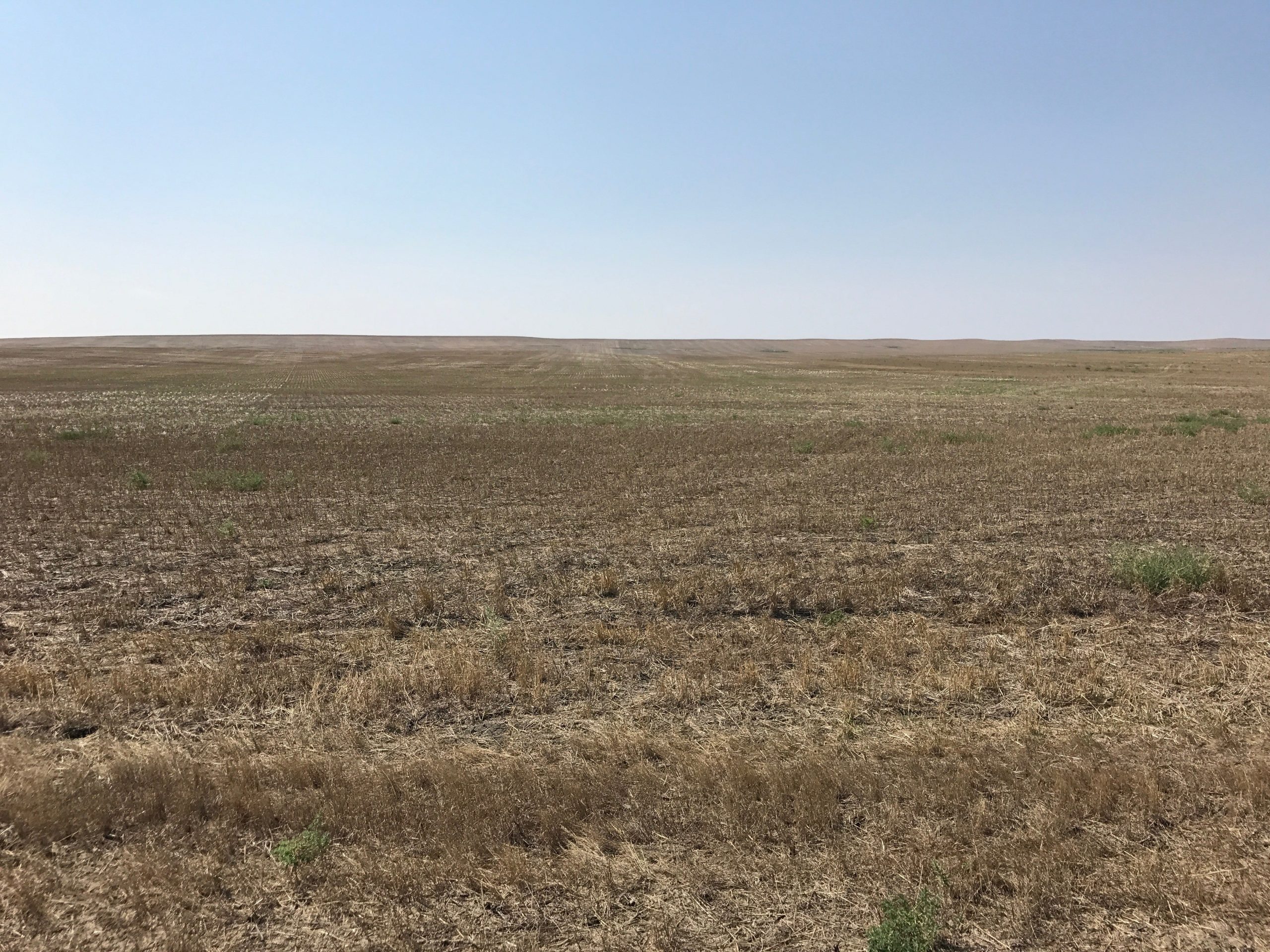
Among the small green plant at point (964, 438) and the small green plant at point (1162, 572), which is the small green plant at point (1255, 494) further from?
the small green plant at point (964, 438)

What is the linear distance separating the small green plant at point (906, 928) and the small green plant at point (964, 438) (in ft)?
78.2

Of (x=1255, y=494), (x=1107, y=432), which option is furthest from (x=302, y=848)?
(x=1107, y=432)

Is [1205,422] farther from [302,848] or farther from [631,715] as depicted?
[302,848]

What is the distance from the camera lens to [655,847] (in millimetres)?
4781

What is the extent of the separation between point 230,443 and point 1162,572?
2571 centimetres

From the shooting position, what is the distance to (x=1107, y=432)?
2864cm

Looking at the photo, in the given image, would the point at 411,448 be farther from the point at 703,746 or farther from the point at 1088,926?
the point at 1088,926

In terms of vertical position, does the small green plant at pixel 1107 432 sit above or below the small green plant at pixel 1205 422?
below

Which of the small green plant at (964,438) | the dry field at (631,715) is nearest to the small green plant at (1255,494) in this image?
the dry field at (631,715)

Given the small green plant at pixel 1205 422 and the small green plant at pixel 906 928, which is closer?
the small green plant at pixel 906 928

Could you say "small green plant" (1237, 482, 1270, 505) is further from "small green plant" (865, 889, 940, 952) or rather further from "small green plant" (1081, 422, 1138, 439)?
"small green plant" (865, 889, 940, 952)

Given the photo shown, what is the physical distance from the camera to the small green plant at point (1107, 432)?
28.1 metres

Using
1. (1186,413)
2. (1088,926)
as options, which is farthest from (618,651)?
(1186,413)

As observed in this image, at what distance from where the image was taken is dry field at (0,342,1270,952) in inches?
169
